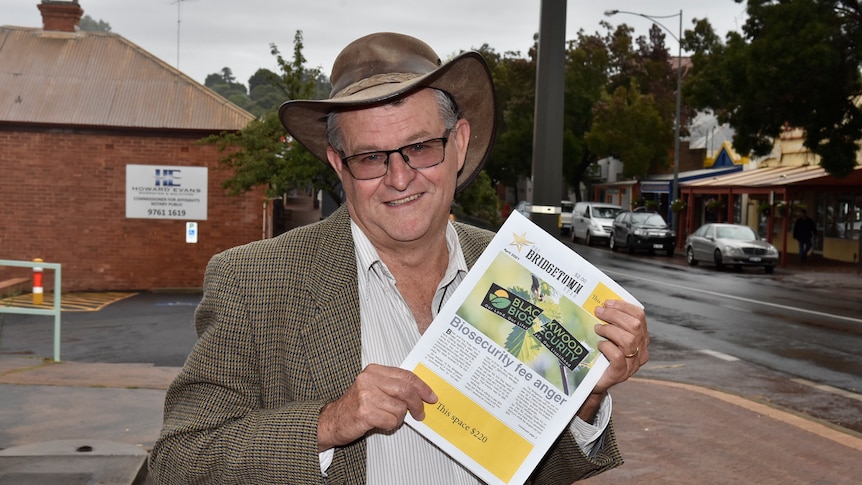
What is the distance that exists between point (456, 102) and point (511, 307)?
69cm

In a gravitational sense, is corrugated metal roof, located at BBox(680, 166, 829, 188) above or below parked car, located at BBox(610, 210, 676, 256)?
above

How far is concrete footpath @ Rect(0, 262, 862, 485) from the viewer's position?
557 centimetres

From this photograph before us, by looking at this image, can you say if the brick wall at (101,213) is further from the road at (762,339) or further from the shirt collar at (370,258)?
the shirt collar at (370,258)

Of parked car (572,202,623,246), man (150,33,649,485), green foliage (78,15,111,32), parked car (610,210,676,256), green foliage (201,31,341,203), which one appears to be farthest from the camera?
green foliage (78,15,111,32)

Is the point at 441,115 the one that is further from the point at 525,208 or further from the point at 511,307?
the point at 525,208

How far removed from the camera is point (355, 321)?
2.31m

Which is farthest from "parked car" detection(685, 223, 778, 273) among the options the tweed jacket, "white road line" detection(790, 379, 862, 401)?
the tweed jacket

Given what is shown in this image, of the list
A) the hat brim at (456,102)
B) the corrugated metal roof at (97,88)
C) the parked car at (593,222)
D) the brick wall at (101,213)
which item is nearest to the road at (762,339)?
the hat brim at (456,102)

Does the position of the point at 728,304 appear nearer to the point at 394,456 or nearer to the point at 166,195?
the point at 166,195

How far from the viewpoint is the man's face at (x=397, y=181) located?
2357 mm

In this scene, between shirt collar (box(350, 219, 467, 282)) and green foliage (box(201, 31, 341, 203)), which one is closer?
shirt collar (box(350, 219, 467, 282))

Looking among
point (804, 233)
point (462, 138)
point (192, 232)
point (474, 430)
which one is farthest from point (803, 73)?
point (474, 430)

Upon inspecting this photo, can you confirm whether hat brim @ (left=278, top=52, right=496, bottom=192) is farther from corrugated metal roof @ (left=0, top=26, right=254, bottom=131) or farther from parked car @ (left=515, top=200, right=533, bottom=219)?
corrugated metal roof @ (left=0, top=26, right=254, bottom=131)

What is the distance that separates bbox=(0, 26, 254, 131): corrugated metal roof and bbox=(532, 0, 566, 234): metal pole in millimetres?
17362
